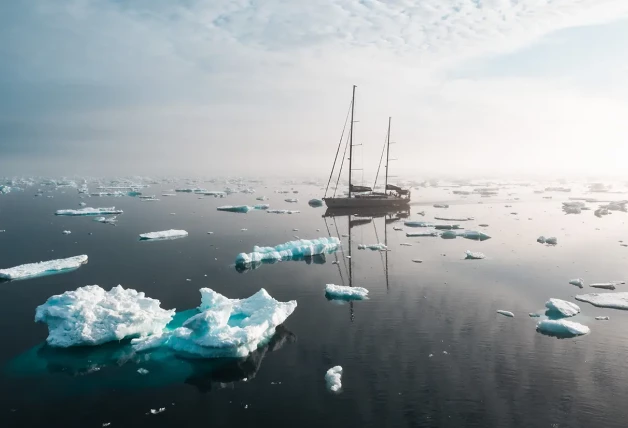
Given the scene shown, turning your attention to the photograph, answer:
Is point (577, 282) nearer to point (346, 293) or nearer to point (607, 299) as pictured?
point (607, 299)

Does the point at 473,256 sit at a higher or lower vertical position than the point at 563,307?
lower

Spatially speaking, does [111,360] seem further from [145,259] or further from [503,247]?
[503,247]

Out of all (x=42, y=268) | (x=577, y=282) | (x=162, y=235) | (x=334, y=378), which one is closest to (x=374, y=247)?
(x=577, y=282)

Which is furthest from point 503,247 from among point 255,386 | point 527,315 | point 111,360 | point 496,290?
point 111,360

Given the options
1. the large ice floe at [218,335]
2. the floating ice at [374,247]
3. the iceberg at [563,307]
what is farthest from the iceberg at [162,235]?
the iceberg at [563,307]

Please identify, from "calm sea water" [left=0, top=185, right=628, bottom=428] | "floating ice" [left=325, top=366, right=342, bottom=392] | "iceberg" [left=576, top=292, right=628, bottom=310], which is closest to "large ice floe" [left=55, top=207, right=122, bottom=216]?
"calm sea water" [left=0, top=185, right=628, bottom=428]

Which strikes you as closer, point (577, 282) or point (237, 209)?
point (577, 282)

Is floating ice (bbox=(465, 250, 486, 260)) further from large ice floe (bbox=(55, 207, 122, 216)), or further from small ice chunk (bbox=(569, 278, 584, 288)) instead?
large ice floe (bbox=(55, 207, 122, 216))
